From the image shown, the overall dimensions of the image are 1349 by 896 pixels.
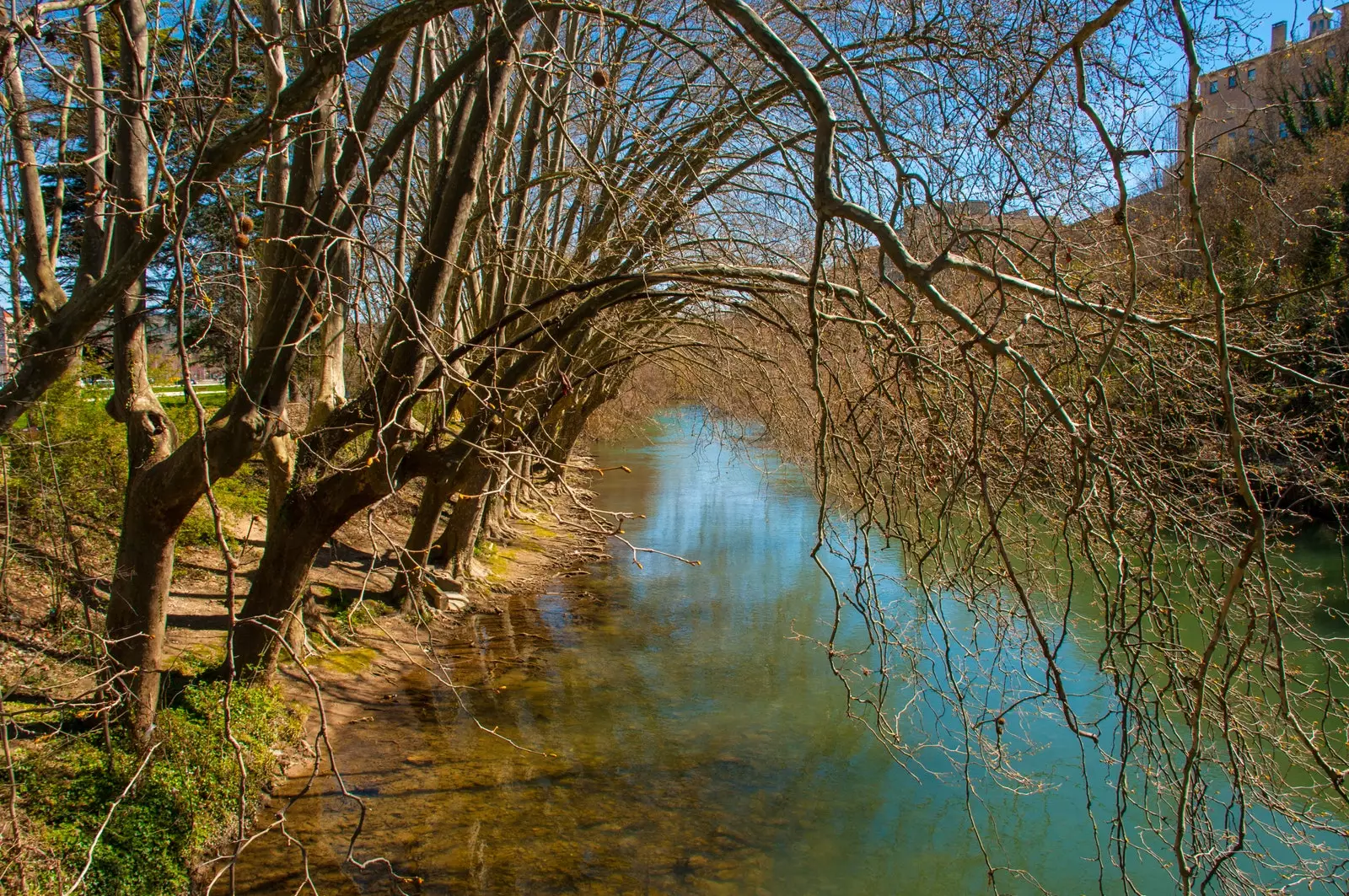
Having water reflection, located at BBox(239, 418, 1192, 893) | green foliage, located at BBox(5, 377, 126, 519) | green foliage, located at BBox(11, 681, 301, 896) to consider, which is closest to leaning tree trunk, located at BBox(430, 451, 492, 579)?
water reflection, located at BBox(239, 418, 1192, 893)

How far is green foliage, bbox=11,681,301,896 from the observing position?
515 cm

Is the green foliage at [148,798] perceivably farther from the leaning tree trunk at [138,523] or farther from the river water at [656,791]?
the river water at [656,791]

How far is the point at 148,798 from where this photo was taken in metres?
5.73

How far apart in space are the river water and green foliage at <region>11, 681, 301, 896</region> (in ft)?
1.68

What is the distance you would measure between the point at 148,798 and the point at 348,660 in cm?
404

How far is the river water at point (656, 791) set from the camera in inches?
255

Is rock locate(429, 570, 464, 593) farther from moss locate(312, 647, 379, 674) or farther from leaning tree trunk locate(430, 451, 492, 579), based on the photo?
moss locate(312, 647, 379, 674)

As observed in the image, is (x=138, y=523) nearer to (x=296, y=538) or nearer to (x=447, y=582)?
(x=296, y=538)

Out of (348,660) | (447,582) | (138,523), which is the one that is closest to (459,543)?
(447,582)

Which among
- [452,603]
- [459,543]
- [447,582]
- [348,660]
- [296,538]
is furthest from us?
[459,543]

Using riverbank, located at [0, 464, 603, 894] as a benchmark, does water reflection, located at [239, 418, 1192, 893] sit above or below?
below

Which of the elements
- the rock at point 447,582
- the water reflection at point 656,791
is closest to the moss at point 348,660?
the water reflection at point 656,791

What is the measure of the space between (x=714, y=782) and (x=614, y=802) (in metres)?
0.92

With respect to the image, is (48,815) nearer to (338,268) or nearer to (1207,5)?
(338,268)
